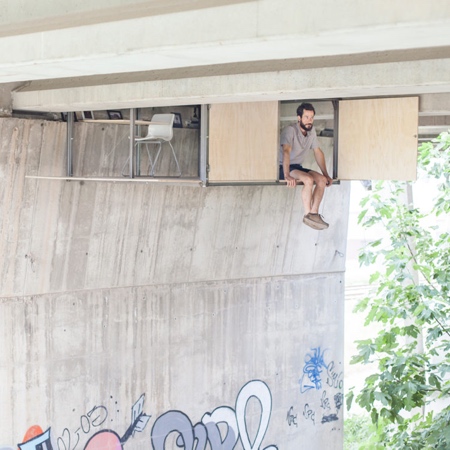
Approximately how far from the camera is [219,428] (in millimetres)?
11289

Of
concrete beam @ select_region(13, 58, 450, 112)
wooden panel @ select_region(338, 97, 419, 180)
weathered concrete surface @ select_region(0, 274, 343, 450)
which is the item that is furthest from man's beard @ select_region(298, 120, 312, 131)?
weathered concrete surface @ select_region(0, 274, 343, 450)

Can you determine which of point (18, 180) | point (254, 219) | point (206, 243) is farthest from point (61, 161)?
point (254, 219)

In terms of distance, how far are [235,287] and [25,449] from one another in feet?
12.4

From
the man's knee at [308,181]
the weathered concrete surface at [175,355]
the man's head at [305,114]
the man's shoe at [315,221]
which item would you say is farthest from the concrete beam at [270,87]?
the weathered concrete surface at [175,355]

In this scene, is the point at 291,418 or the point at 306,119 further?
the point at 291,418

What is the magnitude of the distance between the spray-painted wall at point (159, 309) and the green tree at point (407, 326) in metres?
1.86

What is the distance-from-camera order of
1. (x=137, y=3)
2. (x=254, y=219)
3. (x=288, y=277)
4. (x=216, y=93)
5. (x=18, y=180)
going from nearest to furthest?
(x=137, y=3) < (x=216, y=93) < (x=18, y=180) < (x=254, y=219) < (x=288, y=277)

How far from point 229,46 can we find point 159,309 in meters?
6.74

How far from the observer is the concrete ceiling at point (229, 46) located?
3.80 metres

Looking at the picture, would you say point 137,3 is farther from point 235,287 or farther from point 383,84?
point 235,287

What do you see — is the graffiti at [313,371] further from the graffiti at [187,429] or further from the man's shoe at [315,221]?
the man's shoe at [315,221]

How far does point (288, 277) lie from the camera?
12.3 m

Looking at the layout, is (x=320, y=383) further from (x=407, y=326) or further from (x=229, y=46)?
(x=229, y=46)

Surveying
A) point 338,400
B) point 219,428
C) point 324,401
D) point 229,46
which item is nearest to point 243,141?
point 219,428
